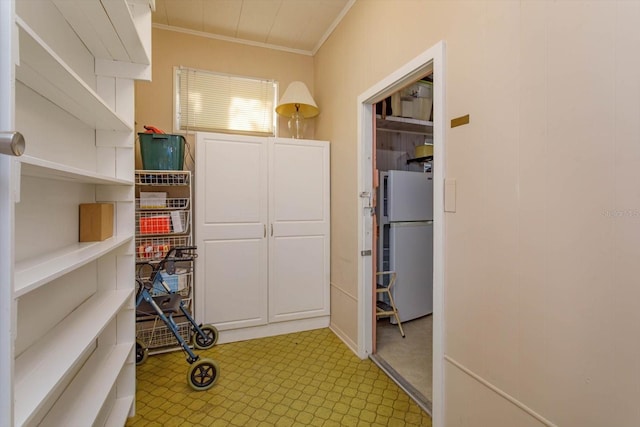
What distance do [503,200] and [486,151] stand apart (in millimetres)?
235

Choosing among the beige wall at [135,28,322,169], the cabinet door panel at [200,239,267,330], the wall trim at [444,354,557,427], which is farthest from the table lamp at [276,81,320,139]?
the wall trim at [444,354,557,427]

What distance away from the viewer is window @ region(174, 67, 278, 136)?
10.1 ft

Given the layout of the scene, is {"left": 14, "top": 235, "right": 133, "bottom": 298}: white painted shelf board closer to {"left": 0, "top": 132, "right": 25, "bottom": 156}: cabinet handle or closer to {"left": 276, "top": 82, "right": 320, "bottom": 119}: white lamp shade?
{"left": 0, "top": 132, "right": 25, "bottom": 156}: cabinet handle

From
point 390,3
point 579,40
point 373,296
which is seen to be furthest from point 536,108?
point 373,296

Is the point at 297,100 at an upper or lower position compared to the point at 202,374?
upper

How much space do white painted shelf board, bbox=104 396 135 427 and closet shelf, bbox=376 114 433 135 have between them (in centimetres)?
283

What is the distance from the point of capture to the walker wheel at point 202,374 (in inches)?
80.5

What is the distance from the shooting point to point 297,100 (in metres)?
2.94

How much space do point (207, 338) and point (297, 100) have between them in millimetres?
2320

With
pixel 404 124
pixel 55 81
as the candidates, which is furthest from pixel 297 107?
pixel 55 81

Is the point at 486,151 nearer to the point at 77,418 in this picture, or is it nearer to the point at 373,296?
the point at 373,296

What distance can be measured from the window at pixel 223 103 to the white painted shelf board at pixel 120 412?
2.35 meters

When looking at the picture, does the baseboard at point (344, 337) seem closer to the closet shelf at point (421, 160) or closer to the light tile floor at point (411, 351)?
the light tile floor at point (411, 351)

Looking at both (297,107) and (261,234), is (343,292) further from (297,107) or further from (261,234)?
(297,107)
